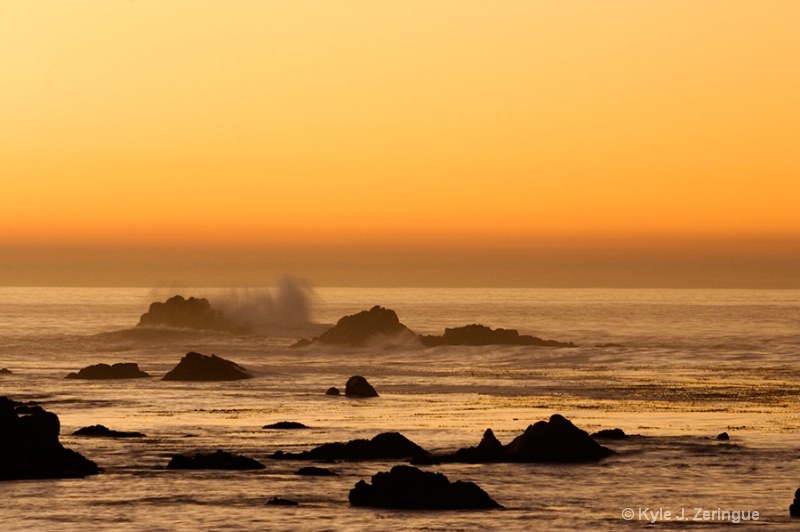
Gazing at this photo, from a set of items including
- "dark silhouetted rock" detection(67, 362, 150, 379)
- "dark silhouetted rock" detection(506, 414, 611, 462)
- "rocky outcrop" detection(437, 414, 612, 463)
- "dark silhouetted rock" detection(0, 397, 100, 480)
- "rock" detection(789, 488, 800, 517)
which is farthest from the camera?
"dark silhouetted rock" detection(67, 362, 150, 379)

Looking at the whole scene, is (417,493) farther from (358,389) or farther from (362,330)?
(362,330)

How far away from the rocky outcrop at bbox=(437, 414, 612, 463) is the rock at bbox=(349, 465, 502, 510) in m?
8.30

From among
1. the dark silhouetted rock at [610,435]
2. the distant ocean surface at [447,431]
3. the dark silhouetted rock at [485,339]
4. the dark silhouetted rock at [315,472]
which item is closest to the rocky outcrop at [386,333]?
the dark silhouetted rock at [485,339]

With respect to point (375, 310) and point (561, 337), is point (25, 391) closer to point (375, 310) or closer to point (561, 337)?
point (375, 310)

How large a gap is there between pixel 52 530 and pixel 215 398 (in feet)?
137

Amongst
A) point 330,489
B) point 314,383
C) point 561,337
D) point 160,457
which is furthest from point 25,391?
point 561,337

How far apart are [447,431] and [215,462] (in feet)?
45.4

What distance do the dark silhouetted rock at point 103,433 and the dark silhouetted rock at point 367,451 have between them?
9.17 metres

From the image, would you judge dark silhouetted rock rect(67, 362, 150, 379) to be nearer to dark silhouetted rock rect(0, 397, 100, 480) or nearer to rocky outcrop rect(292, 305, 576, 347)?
rocky outcrop rect(292, 305, 576, 347)

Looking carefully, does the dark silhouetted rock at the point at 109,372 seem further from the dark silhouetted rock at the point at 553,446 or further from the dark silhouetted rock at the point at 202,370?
the dark silhouetted rock at the point at 553,446

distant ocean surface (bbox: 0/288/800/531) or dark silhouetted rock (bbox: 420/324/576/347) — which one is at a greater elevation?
dark silhouetted rock (bbox: 420/324/576/347)

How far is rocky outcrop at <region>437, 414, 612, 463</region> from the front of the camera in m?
45.1

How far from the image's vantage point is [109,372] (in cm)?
9181

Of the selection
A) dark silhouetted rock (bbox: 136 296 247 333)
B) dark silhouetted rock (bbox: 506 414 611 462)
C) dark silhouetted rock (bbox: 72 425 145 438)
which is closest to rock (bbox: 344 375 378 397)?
dark silhouetted rock (bbox: 72 425 145 438)
